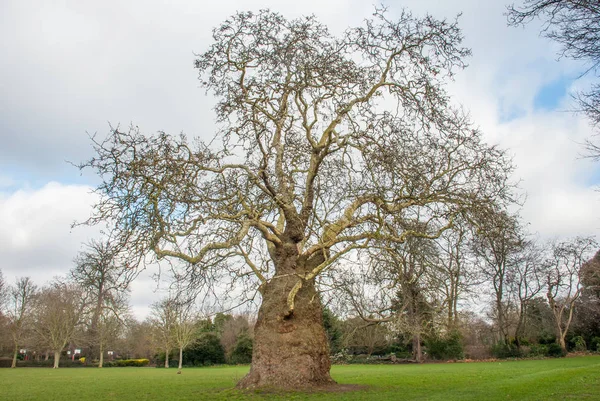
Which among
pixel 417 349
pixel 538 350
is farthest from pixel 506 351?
pixel 417 349

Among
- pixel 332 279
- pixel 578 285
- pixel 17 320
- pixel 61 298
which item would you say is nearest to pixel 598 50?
pixel 332 279

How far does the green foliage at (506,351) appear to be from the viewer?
3563cm

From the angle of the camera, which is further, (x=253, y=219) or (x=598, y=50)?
(x=253, y=219)

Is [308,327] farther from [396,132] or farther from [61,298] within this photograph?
[61,298]

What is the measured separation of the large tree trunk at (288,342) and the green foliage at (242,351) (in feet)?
113

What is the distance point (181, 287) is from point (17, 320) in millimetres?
48435

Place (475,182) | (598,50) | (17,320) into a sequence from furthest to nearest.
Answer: (17,320), (475,182), (598,50)

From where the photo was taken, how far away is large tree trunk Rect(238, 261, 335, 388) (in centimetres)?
1217

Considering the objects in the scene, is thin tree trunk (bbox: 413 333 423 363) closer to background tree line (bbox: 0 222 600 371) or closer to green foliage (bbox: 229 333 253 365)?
background tree line (bbox: 0 222 600 371)

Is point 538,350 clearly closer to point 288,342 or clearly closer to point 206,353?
point 288,342

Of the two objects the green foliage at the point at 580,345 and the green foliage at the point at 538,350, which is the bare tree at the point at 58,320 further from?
the green foliage at the point at 580,345

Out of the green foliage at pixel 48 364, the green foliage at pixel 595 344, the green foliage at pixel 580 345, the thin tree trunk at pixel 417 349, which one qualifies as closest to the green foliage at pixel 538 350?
the green foliage at pixel 580 345

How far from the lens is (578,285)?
3566 cm

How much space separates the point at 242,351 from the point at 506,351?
81.7 feet
